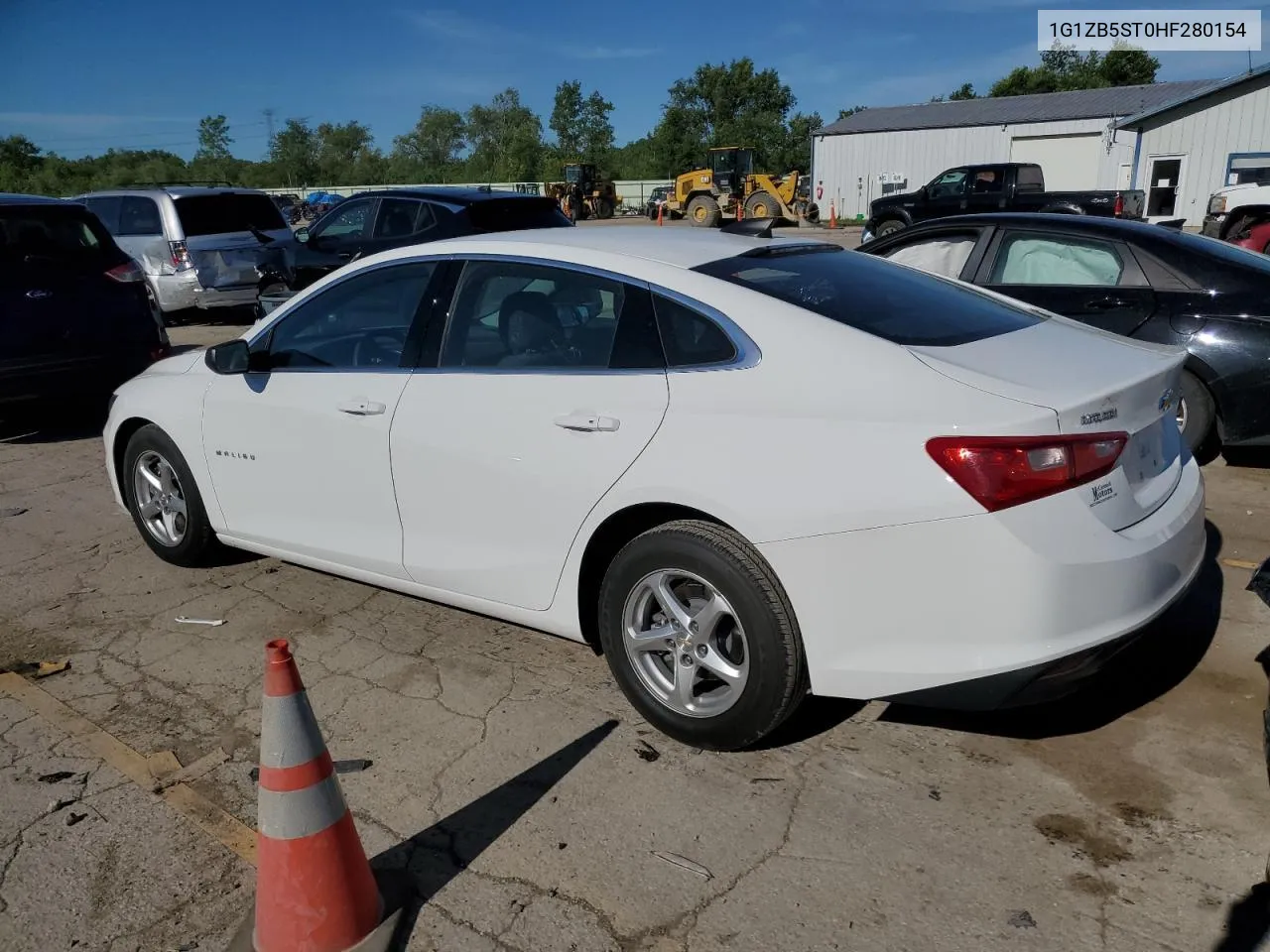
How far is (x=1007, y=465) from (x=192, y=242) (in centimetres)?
1253

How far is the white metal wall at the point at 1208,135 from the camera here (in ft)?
93.3

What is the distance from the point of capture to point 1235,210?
15.8m

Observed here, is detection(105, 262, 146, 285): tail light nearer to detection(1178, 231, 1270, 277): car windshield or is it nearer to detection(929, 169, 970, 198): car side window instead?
detection(1178, 231, 1270, 277): car windshield

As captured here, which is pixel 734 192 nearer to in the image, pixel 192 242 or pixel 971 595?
pixel 192 242

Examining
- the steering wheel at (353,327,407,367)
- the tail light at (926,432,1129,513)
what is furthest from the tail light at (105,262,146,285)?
the tail light at (926,432,1129,513)

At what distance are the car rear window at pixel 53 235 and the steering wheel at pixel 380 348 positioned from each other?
505cm

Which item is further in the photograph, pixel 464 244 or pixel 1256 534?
pixel 1256 534

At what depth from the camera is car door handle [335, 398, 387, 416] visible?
3.74 meters

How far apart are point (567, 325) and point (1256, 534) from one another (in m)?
3.74

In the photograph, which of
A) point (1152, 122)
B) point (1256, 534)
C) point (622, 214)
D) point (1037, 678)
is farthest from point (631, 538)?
point (622, 214)

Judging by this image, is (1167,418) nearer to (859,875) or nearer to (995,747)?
(995,747)

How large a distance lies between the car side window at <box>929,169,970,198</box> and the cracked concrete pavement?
20.8 metres

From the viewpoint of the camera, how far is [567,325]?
3475mm

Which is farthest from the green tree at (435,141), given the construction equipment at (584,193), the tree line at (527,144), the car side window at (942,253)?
the car side window at (942,253)
